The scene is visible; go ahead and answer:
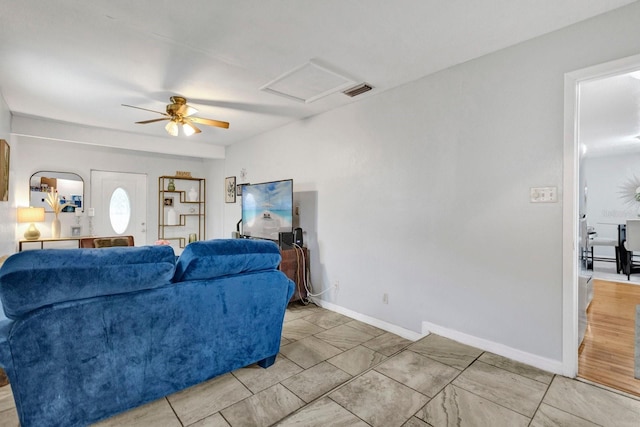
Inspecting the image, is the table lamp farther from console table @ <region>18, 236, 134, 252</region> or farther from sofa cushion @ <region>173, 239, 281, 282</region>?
sofa cushion @ <region>173, 239, 281, 282</region>

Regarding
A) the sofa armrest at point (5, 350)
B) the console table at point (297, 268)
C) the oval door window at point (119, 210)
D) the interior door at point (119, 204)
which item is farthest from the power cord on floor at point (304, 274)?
the oval door window at point (119, 210)

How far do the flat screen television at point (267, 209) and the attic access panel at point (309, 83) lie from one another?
1.05 meters

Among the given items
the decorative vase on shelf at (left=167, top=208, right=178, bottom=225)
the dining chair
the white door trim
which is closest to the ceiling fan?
the white door trim

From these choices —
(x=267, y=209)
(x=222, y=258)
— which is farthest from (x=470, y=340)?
(x=267, y=209)

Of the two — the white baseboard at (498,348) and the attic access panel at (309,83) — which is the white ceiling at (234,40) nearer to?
the attic access panel at (309,83)

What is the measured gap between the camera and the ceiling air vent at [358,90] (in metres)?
3.02

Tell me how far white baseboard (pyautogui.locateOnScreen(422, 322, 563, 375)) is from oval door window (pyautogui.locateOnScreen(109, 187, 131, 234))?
5.37 m

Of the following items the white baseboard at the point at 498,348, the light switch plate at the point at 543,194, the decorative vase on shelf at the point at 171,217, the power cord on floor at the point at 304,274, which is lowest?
the white baseboard at the point at 498,348

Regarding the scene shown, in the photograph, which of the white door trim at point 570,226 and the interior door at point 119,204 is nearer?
the white door trim at point 570,226

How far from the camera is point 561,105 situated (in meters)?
2.08

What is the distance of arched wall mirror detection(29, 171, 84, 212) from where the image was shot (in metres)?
4.78

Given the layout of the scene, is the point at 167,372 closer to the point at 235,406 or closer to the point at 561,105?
the point at 235,406

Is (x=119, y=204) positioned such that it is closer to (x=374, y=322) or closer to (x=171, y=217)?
(x=171, y=217)

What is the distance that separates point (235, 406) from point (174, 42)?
2.52 meters
